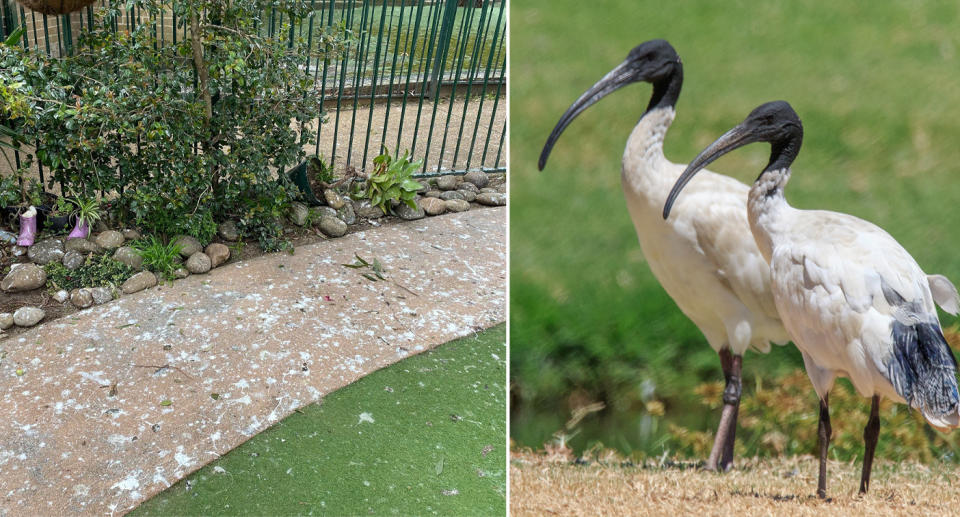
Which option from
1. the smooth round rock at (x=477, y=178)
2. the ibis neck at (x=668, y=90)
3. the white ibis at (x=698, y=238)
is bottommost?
the smooth round rock at (x=477, y=178)

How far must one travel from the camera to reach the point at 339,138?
647 centimetres

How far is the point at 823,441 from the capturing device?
71.4 inches

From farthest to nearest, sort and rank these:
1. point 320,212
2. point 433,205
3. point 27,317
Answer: point 433,205 → point 320,212 → point 27,317

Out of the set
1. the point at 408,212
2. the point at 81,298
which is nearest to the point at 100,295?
the point at 81,298

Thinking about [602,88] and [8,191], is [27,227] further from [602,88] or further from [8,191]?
[602,88]

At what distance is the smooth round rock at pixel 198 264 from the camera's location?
161 inches

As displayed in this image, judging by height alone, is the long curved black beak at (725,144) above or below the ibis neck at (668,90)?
below

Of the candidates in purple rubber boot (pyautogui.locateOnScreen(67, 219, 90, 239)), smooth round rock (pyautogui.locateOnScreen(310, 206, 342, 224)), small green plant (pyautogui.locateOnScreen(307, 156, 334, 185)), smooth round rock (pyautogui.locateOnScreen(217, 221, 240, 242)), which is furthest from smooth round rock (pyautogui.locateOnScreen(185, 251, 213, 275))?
small green plant (pyautogui.locateOnScreen(307, 156, 334, 185))

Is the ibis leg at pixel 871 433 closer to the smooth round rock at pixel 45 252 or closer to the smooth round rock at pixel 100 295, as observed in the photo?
the smooth round rock at pixel 100 295

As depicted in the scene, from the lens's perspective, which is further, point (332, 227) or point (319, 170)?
point (319, 170)

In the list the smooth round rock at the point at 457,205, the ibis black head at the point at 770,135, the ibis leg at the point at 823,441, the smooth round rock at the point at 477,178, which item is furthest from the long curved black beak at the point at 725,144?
the smooth round rock at the point at 477,178

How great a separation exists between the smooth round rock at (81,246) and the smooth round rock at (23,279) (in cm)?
19

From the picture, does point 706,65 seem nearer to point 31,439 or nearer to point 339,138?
point 31,439

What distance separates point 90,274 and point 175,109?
839 millimetres
